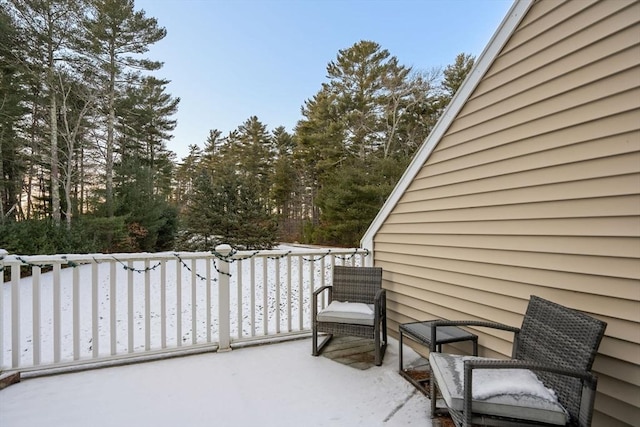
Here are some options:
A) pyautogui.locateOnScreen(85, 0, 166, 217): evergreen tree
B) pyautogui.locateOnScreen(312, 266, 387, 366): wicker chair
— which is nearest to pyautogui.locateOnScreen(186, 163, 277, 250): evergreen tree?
pyautogui.locateOnScreen(85, 0, 166, 217): evergreen tree

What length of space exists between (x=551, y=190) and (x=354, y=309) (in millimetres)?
1891

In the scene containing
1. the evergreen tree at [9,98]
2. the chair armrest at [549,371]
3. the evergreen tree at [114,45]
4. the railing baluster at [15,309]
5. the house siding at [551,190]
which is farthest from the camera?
the evergreen tree at [114,45]

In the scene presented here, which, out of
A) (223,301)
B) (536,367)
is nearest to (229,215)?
(223,301)

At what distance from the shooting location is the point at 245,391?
2523mm

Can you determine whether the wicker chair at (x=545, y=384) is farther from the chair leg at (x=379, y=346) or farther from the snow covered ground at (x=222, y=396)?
the chair leg at (x=379, y=346)

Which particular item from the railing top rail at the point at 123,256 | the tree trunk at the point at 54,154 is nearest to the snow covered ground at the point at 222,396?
the railing top rail at the point at 123,256

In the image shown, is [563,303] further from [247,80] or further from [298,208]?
[298,208]

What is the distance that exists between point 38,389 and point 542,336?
3.68 meters

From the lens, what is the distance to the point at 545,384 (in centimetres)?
173

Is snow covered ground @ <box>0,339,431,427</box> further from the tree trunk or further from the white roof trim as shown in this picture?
the tree trunk

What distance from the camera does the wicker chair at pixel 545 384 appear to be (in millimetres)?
1498

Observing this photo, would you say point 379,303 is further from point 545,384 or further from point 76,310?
point 76,310

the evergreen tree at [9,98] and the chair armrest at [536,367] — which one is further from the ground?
the evergreen tree at [9,98]

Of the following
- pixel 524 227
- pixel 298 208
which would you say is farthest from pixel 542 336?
pixel 298 208
